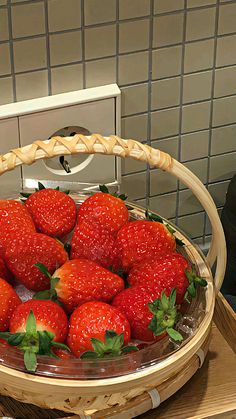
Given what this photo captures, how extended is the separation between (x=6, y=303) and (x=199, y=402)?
255mm

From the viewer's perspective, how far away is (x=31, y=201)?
1006 mm

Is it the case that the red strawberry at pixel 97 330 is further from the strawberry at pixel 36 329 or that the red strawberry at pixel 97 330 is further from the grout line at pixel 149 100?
the grout line at pixel 149 100

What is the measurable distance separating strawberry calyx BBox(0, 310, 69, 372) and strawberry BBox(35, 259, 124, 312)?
2.4 inches

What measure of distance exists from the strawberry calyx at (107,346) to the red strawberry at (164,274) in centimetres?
8

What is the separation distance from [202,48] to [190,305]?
1.33ft

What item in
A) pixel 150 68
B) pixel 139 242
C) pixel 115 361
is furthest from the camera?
pixel 150 68

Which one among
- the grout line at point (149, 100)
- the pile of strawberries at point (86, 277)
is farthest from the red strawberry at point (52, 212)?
the grout line at point (149, 100)

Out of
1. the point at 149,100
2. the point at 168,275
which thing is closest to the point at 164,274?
the point at 168,275

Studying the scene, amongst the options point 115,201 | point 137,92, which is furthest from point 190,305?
point 137,92

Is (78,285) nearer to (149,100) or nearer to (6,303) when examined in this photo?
(6,303)

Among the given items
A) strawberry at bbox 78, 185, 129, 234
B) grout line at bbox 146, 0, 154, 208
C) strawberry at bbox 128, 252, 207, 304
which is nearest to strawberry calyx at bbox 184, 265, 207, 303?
strawberry at bbox 128, 252, 207, 304

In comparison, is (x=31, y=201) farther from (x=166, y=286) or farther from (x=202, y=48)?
(x=202, y=48)

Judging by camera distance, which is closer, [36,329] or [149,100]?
[36,329]

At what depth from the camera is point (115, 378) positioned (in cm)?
86
